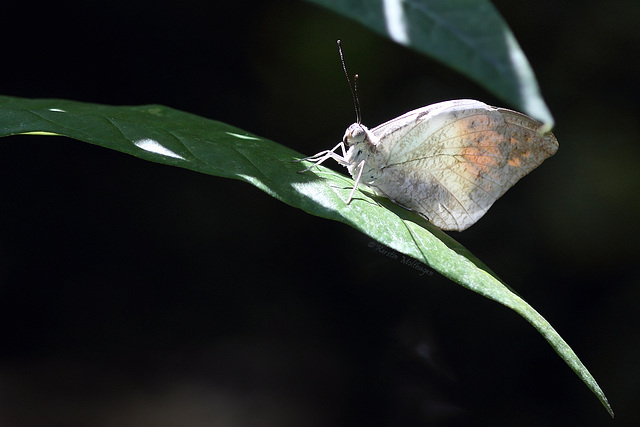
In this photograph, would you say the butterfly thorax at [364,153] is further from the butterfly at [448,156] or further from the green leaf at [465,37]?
the green leaf at [465,37]

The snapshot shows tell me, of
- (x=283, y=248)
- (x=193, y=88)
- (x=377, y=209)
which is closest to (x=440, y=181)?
(x=377, y=209)

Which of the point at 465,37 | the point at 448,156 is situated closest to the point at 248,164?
the point at 465,37

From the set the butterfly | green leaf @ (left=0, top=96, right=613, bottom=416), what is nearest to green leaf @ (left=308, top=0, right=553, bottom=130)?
green leaf @ (left=0, top=96, right=613, bottom=416)

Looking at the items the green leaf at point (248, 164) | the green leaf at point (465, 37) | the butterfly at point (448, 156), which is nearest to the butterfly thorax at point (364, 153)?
the butterfly at point (448, 156)

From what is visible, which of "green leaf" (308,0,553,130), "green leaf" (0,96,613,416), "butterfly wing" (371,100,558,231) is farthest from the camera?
"butterfly wing" (371,100,558,231)

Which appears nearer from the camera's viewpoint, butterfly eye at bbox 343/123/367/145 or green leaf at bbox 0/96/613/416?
green leaf at bbox 0/96/613/416

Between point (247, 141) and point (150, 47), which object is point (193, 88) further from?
point (247, 141)

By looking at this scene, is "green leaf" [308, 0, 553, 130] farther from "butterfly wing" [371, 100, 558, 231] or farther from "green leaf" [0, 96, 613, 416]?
"butterfly wing" [371, 100, 558, 231]
